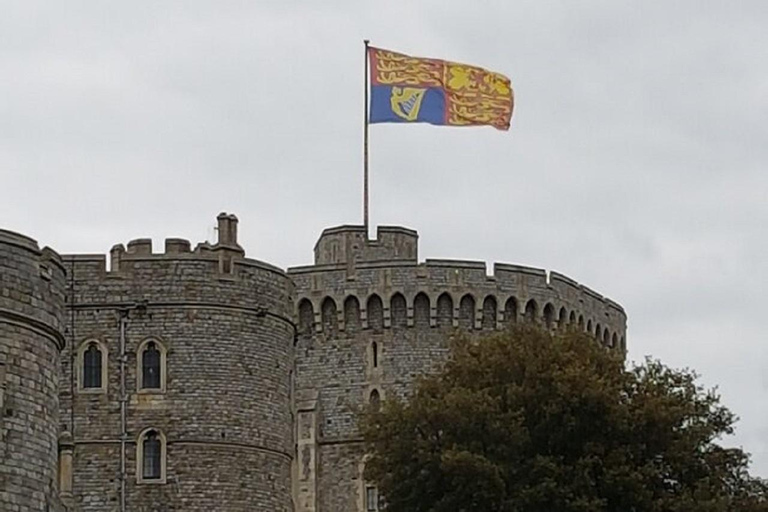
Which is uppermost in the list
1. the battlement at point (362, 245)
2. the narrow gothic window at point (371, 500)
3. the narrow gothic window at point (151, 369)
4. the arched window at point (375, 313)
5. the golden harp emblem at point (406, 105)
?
the golden harp emblem at point (406, 105)

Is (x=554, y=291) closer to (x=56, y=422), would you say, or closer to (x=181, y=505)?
(x=181, y=505)

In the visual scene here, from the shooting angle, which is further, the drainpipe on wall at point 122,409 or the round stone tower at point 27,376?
the drainpipe on wall at point 122,409

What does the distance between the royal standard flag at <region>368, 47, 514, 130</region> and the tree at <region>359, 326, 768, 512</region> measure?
764 inches

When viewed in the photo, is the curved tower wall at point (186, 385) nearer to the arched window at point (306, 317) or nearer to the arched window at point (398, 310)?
the arched window at point (398, 310)

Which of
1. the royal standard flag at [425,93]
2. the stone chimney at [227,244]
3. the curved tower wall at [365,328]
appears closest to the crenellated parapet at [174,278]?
the stone chimney at [227,244]

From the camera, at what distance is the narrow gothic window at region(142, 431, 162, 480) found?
5247 centimetres

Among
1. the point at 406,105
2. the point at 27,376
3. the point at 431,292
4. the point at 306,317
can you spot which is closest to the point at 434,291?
the point at 431,292

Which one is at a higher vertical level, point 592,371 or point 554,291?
point 554,291

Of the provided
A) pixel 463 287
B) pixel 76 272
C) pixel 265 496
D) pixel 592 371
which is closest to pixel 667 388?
pixel 592 371

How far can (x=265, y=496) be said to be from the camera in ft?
175

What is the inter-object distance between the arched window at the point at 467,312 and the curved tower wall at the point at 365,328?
3cm

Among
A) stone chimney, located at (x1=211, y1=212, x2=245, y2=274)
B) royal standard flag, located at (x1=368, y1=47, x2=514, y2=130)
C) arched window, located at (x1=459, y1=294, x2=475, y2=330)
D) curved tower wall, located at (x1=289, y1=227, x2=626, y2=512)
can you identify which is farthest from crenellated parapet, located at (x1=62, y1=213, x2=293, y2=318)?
royal standard flag, located at (x1=368, y1=47, x2=514, y2=130)

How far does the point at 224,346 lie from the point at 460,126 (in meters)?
19.2

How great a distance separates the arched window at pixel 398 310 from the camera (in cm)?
6831
